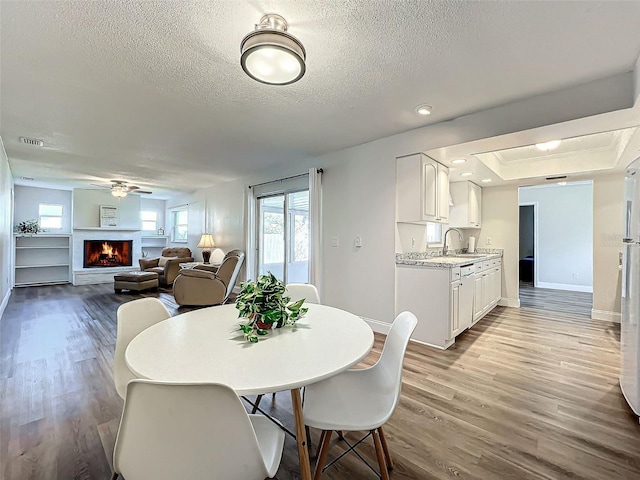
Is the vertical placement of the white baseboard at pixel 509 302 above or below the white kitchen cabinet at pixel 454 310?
below

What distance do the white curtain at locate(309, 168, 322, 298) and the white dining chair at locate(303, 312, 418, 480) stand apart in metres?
2.67

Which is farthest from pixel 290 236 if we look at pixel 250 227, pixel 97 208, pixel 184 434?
pixel 97 208

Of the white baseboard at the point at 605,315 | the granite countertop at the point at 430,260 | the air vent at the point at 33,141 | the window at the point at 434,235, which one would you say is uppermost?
the air vent at the point at 33,141

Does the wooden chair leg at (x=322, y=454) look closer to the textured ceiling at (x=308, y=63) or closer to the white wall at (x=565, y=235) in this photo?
the textured ceiling at (x=308, y=63)

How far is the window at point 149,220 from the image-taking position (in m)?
9.62

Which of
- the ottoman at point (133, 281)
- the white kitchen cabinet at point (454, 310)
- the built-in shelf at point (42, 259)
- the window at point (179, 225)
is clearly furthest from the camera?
the window at point (179, 225)

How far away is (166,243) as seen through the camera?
977 cm

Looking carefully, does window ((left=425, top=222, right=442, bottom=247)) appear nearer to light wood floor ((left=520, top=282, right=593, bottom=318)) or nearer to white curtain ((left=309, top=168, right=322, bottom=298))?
white curtain ((left=309, top=168, right=322, bottom=298))

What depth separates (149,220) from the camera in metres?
9.72

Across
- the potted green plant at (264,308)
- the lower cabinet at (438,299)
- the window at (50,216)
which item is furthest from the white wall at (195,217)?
the potted green plant at (264,308)

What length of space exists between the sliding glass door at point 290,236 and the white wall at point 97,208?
5101 mm

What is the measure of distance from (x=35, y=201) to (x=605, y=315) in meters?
12.0

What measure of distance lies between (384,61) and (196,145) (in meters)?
2.85

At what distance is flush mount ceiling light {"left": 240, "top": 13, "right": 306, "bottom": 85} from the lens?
157cm
